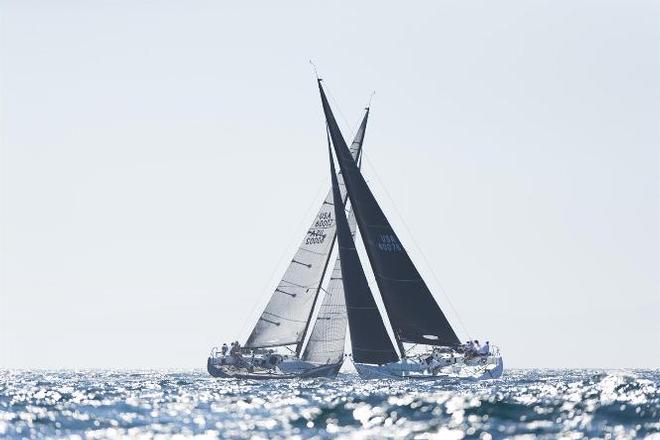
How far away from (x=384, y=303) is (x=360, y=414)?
28270 mm

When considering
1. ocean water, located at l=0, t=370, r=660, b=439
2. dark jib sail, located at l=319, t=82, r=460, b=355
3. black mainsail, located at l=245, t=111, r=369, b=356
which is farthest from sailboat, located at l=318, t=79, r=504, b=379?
ocean water, located at l=0, t=370, r=660, b=439

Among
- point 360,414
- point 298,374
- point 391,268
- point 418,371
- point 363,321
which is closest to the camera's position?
point 360,414

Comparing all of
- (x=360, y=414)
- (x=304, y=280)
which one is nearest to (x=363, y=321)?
(x=304, y=280)

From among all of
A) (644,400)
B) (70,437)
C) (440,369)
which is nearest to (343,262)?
(440,369)

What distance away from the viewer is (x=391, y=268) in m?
66.2

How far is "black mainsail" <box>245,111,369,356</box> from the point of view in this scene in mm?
72688

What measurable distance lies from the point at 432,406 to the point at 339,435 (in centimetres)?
760

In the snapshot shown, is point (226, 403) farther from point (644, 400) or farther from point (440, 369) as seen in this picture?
point (440, 369)

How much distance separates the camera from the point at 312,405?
141ft

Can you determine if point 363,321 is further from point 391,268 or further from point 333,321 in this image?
point 333,321

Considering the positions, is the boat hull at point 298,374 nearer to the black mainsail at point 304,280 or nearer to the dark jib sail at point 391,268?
the black mainsail at point 304,280

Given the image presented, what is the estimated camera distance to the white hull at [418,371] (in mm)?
65500

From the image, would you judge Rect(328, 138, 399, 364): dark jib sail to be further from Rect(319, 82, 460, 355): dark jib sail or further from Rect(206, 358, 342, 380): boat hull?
Rect(206, 358, 342, 380): boat hull

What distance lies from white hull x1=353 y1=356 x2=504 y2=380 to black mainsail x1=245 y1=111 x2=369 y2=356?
655 centimetres
